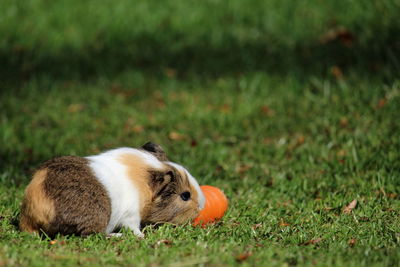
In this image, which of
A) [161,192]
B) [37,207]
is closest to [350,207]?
[161,192]

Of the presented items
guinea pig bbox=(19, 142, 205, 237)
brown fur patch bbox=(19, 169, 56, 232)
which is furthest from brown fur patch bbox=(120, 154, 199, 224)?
brown fur patch bbox=(19, 169, 56, 232)

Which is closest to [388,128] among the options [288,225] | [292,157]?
[292,157]

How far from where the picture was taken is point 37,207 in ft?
15.2

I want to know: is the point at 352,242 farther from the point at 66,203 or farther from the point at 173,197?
the point at 66,203

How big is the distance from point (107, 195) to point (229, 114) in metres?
4.39

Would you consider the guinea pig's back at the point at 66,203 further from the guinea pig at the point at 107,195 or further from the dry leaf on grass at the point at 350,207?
the dry leaf on grass at the point at 350,207

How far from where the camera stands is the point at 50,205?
460 centimetres

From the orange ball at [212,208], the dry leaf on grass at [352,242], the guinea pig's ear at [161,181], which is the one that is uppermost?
the guinea pig's ear at [161,181]

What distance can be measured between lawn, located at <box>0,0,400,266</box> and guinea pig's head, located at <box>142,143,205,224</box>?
14cm

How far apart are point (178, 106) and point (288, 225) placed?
4.37 m

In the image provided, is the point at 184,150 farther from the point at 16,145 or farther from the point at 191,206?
the point at 191,206

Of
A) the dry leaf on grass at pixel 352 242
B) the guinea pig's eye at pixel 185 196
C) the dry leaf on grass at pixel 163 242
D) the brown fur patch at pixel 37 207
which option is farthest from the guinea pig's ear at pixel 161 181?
the dry leaf on grass at pixel 352 242

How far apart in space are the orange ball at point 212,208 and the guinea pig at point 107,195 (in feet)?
0.25

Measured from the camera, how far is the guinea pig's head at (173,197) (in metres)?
5.03
